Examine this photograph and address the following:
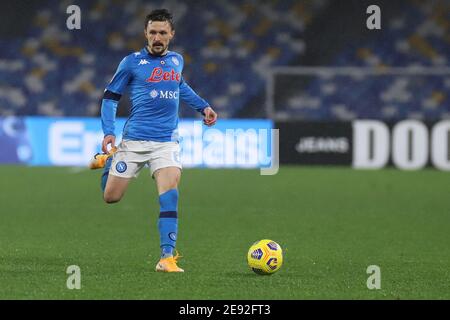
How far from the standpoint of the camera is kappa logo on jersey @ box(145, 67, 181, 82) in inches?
332

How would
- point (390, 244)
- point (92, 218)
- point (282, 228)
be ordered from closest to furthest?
point (390, 244), point (282, 228), point (92, 218)

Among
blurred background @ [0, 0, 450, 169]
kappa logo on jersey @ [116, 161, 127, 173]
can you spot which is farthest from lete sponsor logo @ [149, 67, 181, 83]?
blurred background @ [0, 0, 450, 169]

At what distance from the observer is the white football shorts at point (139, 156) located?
848cm

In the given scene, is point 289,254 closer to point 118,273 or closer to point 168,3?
point 118,273

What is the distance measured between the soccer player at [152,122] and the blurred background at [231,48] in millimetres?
17108

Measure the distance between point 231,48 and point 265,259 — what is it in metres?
20.6

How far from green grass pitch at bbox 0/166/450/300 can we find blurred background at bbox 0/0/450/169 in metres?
6.89

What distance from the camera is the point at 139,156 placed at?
8539mm

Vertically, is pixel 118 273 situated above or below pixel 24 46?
below

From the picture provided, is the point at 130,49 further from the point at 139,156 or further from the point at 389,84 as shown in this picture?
the point at 139,156

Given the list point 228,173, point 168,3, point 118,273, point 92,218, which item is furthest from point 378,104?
point 118,273

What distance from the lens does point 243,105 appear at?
2722 cm

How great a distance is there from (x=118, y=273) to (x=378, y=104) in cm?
1724
